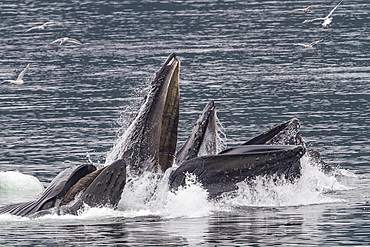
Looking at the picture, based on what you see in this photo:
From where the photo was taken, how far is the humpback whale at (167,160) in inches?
717

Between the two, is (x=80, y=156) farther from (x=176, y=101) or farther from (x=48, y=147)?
(x=176, y=101)

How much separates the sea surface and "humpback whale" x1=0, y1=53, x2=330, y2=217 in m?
0.30

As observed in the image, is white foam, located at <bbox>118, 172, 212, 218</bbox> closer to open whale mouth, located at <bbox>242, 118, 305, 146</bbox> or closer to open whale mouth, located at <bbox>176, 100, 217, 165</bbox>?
open whale mouth, located at <bbox>176, 100, 217, 165</bbox>

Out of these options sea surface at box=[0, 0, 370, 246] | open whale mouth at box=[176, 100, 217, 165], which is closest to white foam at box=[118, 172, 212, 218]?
sea surface at box=[0, 0, 370, 246]

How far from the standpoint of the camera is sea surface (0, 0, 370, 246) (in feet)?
58.5

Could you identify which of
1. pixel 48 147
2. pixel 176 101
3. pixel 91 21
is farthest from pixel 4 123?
pixel 91 21

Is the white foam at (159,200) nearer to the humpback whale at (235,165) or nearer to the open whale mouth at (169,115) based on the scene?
the humpback whale at (235,165)

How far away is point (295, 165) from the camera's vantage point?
780 inches

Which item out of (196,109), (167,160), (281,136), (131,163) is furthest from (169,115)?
(196,109)

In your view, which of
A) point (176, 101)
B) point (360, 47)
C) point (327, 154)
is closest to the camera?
point (176, 101)

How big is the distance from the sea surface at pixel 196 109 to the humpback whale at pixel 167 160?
30 centimetres

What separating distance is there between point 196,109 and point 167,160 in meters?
17.5

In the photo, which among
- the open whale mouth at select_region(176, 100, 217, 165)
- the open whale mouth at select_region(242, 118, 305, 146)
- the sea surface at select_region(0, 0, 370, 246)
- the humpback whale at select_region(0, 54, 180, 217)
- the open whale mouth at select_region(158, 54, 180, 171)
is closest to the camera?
the sea surface at select_region(0, 0, 370, 246)

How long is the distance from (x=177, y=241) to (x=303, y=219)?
3077mm
